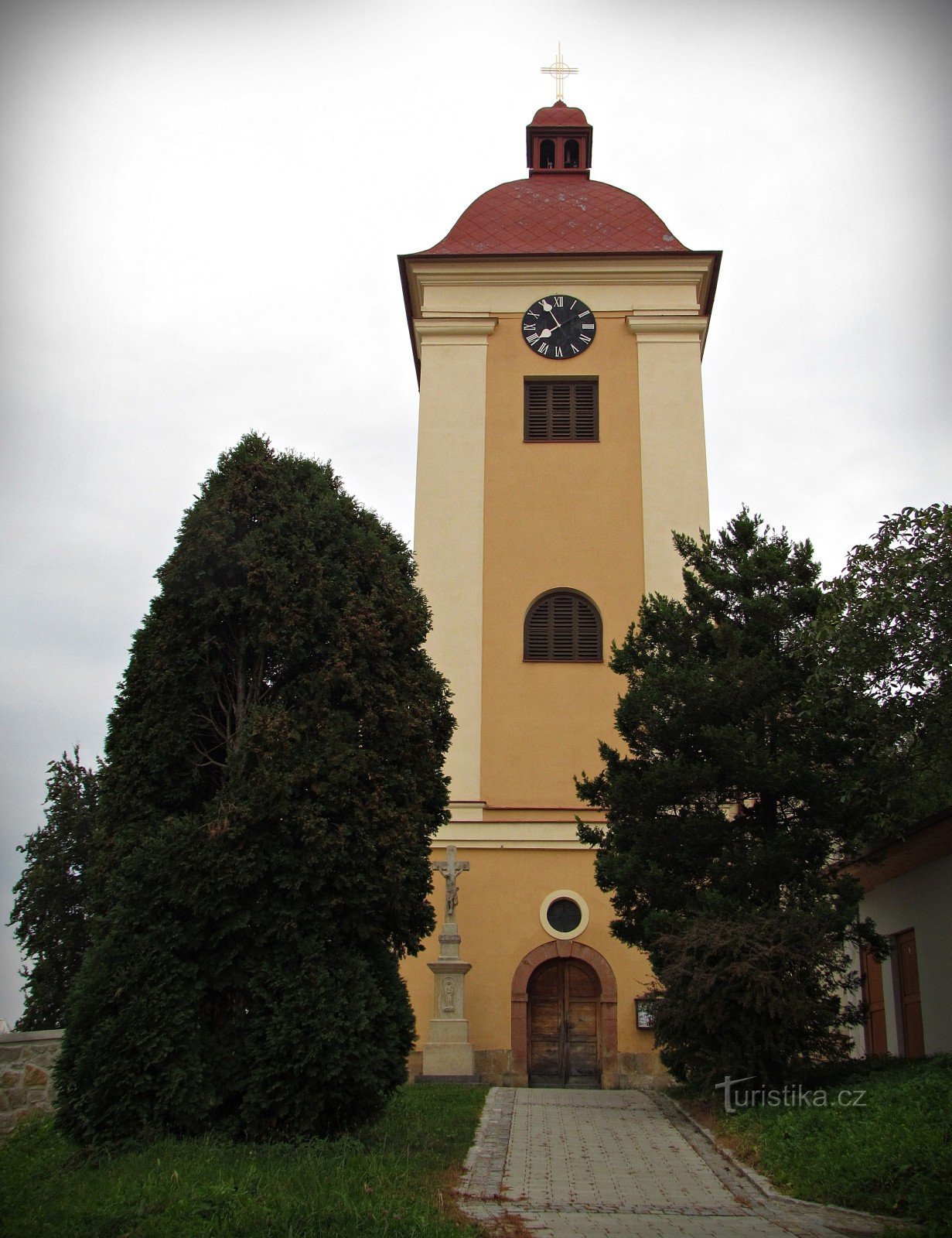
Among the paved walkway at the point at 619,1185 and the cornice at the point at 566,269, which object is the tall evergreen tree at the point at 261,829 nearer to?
the paved walkway at the point at 619,1185

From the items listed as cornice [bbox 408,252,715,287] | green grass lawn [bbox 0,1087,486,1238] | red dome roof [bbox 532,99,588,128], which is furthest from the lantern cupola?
green grass lawn [bbox 0,1087,486,1238]

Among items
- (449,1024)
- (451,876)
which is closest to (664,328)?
(451,876)

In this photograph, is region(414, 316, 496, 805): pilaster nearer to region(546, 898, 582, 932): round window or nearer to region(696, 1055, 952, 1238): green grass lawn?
region(546, 898, 582, 932): round window

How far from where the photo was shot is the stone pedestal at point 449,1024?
17.4 metres

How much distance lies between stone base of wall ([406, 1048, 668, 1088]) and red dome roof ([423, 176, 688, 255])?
1417cm

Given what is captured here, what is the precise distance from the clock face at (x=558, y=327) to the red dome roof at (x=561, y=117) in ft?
18.6

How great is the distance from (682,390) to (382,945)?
1453 cm

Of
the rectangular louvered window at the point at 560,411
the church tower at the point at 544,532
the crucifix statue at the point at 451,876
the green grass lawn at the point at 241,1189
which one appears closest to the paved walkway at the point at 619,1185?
the green grass lawn at the point at 241,1189

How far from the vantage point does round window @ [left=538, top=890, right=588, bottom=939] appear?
1931 cm

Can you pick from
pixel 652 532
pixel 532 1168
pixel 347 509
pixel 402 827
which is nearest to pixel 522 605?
pixel 652 532

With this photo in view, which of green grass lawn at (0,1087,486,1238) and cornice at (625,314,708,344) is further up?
cornice at (625,314,708,344)

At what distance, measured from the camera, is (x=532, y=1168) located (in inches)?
383

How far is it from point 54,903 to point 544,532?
37.3ft

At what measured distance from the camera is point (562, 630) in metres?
21.0
